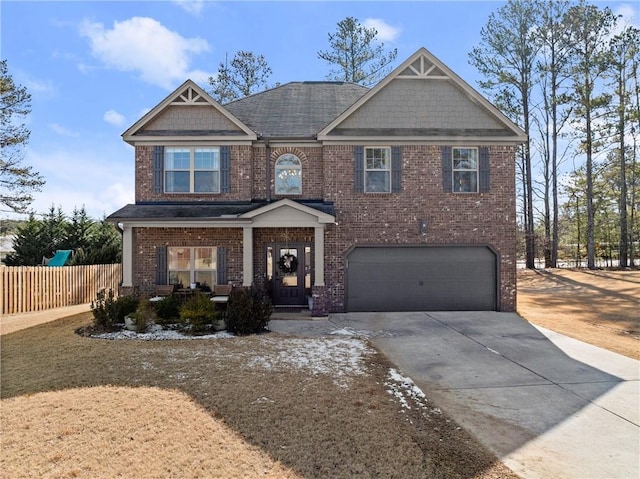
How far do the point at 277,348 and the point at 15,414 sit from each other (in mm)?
4401

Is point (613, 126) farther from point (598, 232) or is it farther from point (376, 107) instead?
point (376, 107)

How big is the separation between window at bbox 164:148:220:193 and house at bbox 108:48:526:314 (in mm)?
34

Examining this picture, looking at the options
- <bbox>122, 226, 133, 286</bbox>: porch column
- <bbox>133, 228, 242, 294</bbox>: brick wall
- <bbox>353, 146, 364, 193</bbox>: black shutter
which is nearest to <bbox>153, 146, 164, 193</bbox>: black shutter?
<bbox>133, 228, 242, 294</bbox>: brick wall

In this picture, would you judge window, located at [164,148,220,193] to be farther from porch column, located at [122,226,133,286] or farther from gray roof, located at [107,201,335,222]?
porch column, located at [122,226,133,286]

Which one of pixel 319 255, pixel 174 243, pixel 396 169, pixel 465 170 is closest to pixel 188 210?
pixel 174 243

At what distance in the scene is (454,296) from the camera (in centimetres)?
1262

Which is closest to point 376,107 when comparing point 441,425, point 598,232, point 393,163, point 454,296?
point 393,163

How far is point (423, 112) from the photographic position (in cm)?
1278

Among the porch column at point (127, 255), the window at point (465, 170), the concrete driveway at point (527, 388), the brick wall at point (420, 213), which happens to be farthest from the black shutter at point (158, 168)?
the window at point (465, 170)

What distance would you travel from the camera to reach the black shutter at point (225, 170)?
12688 mm

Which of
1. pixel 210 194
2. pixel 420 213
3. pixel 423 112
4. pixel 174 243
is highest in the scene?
pixel 423 112

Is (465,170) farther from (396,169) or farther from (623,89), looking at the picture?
(623,89)

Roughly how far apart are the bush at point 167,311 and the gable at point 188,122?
5460mm

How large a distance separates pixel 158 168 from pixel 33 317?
19.3 feet
